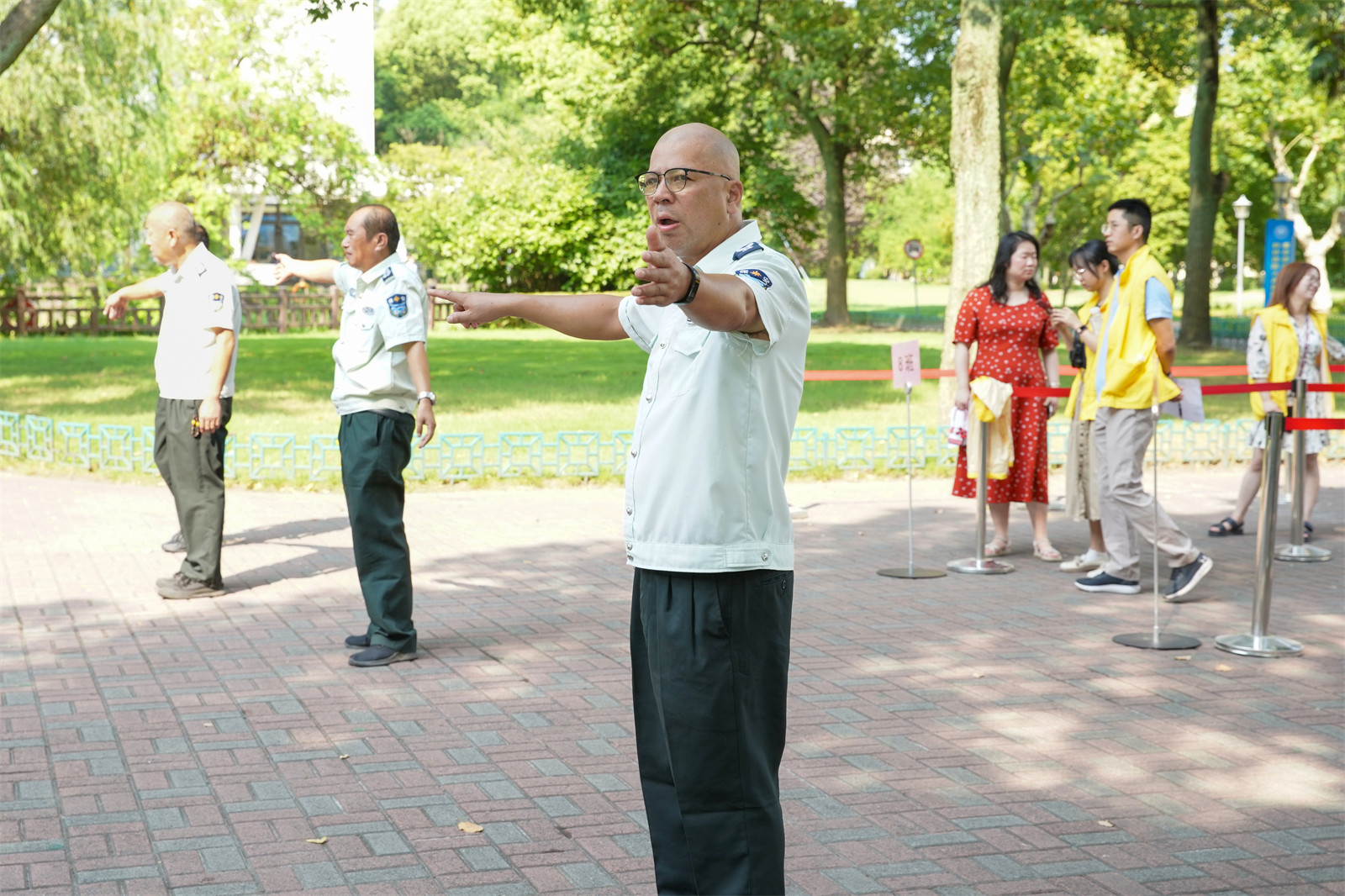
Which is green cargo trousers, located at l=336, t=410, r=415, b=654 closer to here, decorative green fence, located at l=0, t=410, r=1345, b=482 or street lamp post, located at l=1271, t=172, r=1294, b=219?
decorative green fence, located at l=0, t=410, r=1345, b=482

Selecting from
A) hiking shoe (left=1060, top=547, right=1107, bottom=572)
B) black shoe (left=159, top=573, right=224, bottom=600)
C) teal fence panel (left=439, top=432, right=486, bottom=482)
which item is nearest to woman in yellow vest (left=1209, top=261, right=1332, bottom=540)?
hiking shoe (left=1060, top=547, right=1107, bottom=572)

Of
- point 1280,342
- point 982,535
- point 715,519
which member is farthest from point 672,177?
point 1280,342

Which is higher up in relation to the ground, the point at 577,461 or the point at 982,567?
the point at 577,461

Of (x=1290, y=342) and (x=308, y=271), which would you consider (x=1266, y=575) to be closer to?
(x=1290, y=342)

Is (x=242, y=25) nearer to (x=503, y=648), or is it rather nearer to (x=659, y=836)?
(x=503, y=648)

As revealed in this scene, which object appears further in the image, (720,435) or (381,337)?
(381,337)

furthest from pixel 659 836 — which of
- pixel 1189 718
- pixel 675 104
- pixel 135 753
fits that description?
pixel 675 104

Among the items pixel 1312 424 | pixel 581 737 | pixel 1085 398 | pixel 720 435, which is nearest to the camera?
pixel 720 435

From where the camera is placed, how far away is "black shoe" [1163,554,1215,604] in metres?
7.67

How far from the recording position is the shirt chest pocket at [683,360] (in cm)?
294

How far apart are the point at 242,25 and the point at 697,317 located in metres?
42.0

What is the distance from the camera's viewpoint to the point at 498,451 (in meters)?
12.7

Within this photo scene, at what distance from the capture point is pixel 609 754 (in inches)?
199

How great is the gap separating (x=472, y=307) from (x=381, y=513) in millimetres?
3235
